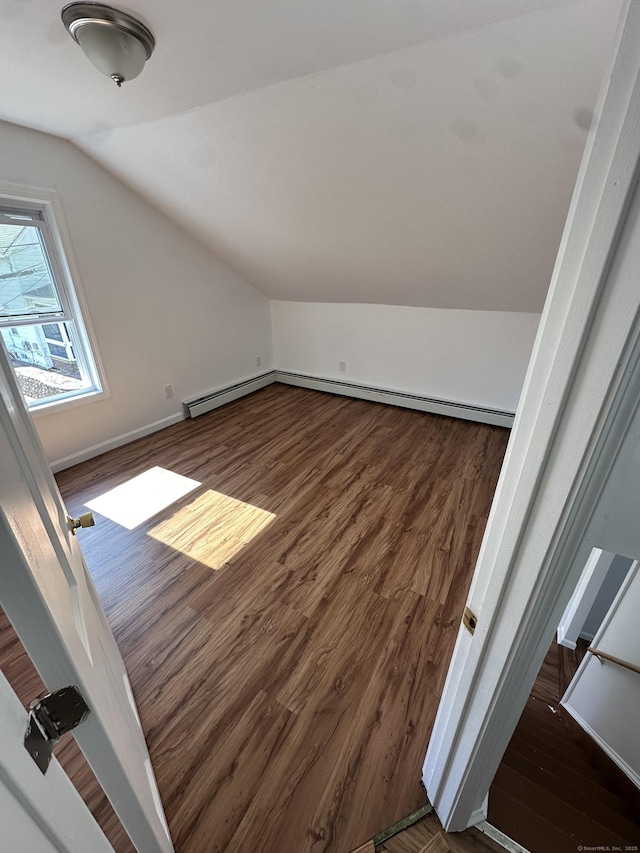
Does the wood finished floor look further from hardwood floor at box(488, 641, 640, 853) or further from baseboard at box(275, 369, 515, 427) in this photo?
baseboard at box(275, 369, 515, 427)

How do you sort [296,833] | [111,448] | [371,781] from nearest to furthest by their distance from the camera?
[296,833]
[371,781]
[111,448]

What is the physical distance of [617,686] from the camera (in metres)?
1.46

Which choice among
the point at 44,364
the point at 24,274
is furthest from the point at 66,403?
the point at 24,274

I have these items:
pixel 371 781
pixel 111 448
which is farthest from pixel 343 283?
pixel 371 781

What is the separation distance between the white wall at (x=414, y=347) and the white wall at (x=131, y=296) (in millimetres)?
773

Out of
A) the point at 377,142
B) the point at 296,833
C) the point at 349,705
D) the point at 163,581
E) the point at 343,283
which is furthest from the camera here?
the point at 343,283

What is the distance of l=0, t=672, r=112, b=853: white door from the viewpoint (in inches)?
14.6

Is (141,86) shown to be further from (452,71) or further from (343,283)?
(343,283)

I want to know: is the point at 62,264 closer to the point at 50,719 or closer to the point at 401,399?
the point at 50,719

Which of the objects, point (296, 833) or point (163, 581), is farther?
point (163, 581)

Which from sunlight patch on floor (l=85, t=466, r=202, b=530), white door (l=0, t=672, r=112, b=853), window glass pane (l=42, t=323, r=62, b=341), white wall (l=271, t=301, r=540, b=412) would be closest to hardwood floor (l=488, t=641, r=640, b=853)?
white door (l=0, t=672, r=112, b=853)

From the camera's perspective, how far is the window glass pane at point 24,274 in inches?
85.2

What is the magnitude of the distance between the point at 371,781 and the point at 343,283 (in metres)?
3.22

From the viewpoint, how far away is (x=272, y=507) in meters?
2.32
